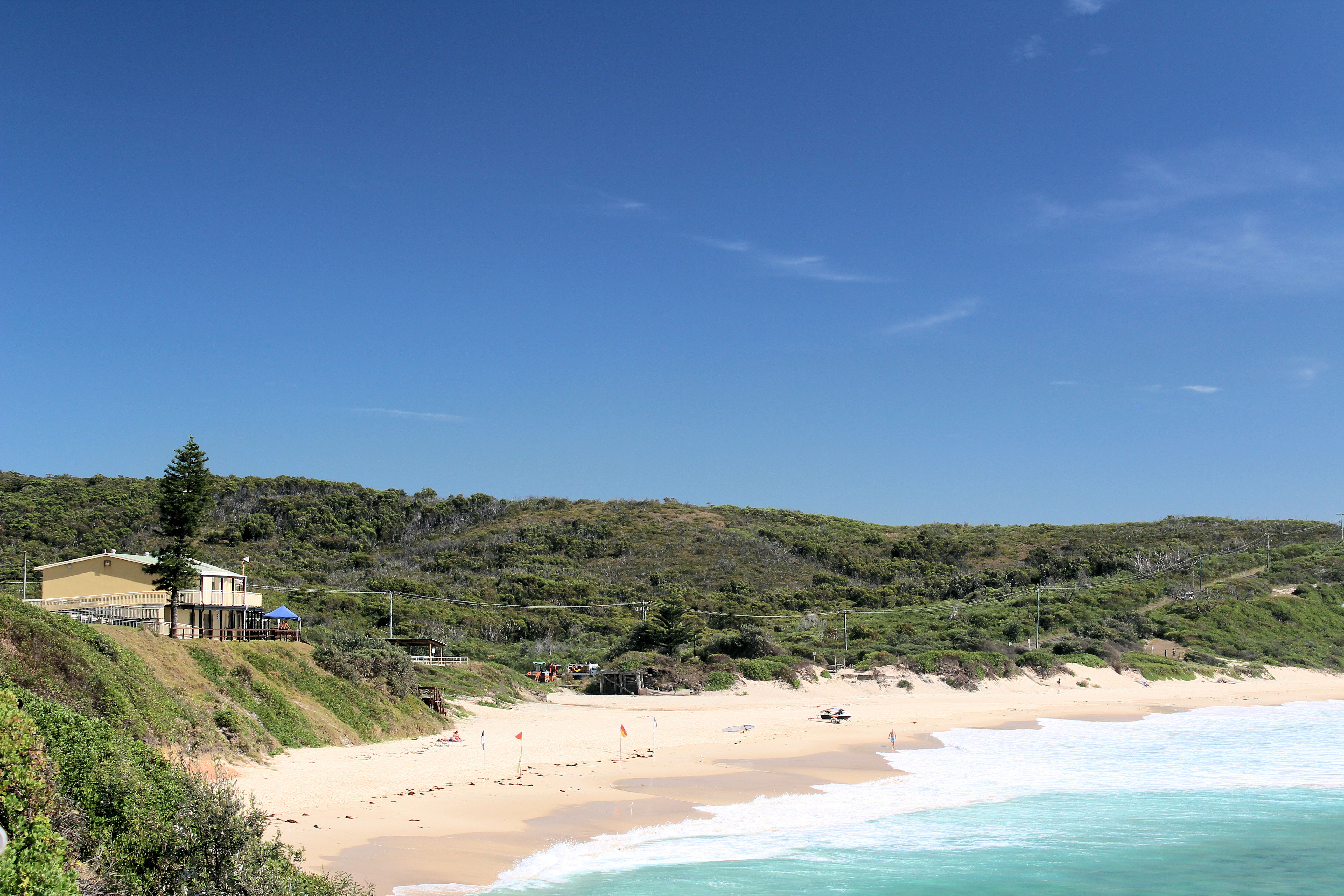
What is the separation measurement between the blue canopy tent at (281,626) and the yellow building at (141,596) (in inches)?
20.4

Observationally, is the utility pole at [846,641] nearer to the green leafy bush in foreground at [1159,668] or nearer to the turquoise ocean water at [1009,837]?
the green leafy bush in foreground at [1159,668]

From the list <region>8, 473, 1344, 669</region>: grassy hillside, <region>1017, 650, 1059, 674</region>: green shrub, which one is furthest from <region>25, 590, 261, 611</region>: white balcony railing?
<region>1017, 650, 1059, 674</region>: green shrub

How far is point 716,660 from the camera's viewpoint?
45.1 meters

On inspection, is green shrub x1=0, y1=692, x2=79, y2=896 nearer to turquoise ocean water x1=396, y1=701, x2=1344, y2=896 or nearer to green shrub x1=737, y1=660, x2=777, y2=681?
turquoise ocean water x1=396, y1=701, x2=1344, y2=896

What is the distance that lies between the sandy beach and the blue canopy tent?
21.5 feet

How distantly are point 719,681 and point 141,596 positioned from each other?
79.0ft

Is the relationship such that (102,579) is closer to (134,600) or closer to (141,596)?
(134,600)

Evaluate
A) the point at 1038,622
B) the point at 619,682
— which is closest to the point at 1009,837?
the point at 619,682

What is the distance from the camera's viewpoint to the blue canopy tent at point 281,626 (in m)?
30.1

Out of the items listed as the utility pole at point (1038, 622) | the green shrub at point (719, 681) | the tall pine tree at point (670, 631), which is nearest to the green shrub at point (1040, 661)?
the utility pole at point (1038, 622)

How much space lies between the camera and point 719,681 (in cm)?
4250

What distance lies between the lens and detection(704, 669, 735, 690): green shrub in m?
42.2

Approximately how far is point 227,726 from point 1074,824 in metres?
17.2

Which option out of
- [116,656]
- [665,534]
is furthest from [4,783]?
[665,534]
